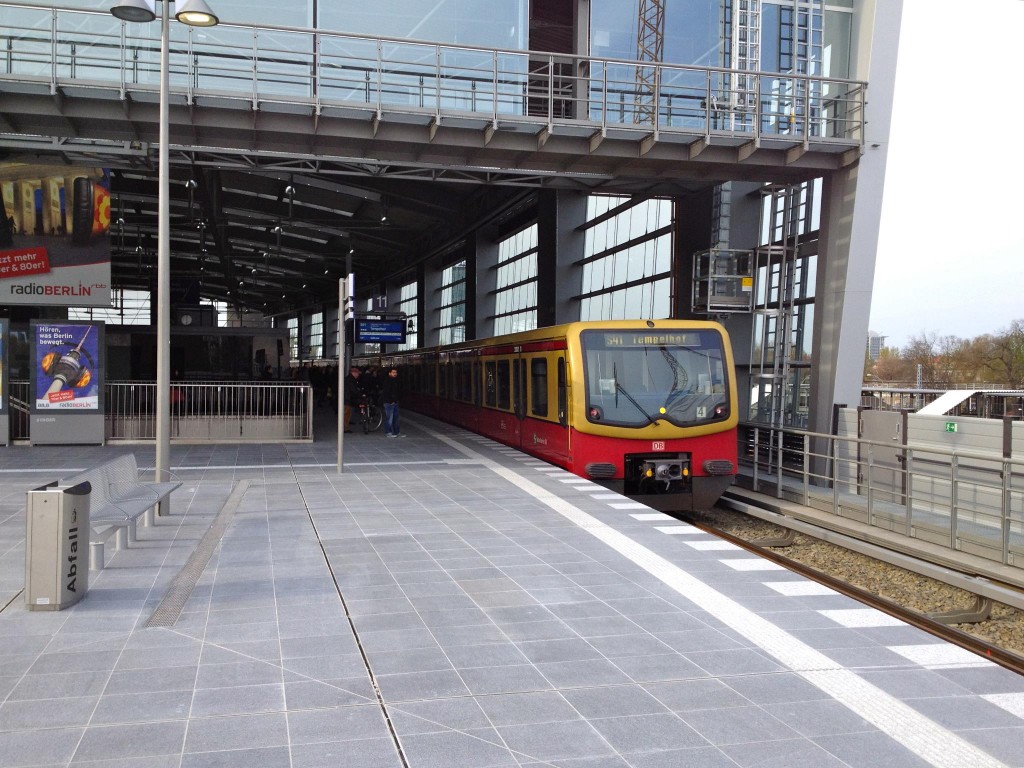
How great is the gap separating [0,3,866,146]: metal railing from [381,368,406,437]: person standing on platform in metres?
6.04

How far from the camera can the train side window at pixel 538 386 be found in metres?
15.1

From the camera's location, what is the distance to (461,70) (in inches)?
716

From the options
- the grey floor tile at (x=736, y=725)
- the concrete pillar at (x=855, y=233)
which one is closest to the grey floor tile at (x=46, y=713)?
the grey floor tile at (x=736, y=725)

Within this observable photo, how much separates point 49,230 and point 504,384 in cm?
975

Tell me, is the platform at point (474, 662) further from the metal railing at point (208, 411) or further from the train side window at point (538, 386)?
the metal railing at point (208, 411)

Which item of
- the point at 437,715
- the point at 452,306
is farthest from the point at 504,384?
the point at 452,306

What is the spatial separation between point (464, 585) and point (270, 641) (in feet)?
5.97

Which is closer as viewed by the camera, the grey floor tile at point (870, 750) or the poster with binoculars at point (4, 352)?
the grey floor tile at point (870, 750)

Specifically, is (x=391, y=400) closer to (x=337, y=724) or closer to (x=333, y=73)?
(x=333, y=73)

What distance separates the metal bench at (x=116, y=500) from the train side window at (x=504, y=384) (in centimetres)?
921

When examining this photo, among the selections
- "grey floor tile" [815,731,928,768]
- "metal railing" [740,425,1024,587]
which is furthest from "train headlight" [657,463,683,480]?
"grey floor tile" [815,731,928,768]

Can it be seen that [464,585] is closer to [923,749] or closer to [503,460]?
[923,749]

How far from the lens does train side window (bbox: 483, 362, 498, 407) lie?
19531 millimetres

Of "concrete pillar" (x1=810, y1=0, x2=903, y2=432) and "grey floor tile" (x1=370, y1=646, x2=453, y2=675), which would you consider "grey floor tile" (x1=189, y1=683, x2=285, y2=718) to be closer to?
"grey floor tile" (x1=370, y1=646, x2=453, y2=675)
